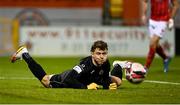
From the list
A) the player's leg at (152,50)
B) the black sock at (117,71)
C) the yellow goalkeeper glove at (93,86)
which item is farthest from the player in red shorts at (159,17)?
the yellow goalkeeper glove at (93,86)

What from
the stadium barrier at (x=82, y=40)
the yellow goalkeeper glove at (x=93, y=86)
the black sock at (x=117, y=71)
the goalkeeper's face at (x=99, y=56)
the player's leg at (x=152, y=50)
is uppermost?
the goalkeeper's face at (x=99, y=56)

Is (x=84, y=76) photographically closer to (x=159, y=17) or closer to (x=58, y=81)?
(x=58, y=81)

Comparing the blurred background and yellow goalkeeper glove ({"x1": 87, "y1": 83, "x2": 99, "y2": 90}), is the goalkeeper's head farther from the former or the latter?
the blurred background

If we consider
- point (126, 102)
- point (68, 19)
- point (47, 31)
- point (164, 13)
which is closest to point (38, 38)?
point (47, 31)

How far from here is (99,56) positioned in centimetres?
1112

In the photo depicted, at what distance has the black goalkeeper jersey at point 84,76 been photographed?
36.7 ft

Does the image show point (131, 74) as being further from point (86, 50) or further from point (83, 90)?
point (86, 50)

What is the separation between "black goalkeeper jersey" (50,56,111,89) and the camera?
11188 mm

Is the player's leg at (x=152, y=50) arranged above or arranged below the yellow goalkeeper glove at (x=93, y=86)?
below

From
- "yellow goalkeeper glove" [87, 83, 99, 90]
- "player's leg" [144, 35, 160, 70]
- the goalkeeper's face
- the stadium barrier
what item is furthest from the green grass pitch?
the stadium barrier

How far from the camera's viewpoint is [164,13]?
16766 millimetres

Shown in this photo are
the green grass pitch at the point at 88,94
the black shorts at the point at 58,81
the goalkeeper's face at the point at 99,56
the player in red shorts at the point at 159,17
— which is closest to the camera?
the green grass pitch at the point at 88,94

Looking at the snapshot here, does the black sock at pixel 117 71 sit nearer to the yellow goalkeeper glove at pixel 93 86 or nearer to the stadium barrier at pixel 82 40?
the yellow goalkeeper glove at pixel 93 86

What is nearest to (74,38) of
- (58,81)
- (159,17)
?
(159,17)
